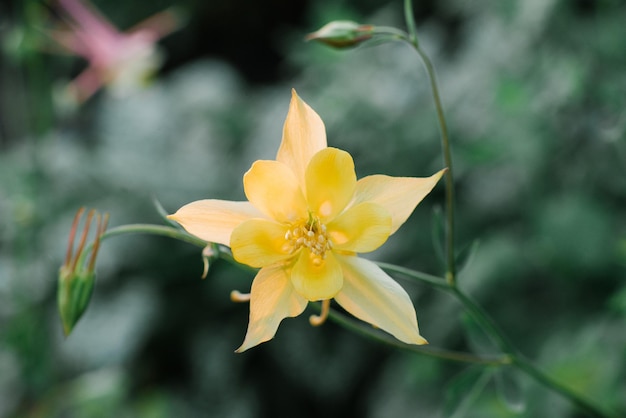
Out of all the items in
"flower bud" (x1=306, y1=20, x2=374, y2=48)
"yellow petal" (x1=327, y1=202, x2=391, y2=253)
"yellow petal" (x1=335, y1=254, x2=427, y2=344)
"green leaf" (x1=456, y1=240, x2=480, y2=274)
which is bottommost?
"green leaf" (x1=456, y1=240, x2=480, y2=274)

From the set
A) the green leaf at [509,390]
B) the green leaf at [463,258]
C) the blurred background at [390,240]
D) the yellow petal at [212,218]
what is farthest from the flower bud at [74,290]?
the blurred background at [390,240]

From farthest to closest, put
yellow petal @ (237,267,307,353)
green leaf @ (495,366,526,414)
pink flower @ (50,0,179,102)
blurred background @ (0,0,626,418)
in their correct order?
pink flower @ (50,0,179,102)
blurred background @ (0,0,626,418)
green leaf @ (495,366,526,414)
yellow petal @ (237,267,307,353)

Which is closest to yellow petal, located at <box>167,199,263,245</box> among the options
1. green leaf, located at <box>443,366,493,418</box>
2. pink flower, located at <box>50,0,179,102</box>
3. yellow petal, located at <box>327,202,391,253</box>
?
yellow petal, located at <box>327,202,391,253</box>

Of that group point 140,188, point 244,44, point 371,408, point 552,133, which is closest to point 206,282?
point 140,188

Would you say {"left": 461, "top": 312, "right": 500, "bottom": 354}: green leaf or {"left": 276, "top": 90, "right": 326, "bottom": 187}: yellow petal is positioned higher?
{"left": 276, "top": 90, "right": 326, "bottom": 187}: yellow petal

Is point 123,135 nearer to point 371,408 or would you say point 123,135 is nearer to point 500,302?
point 371,408

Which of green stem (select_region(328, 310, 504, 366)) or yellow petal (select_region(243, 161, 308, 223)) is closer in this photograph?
yellow petal (select_region(243, 161, 308, 223))

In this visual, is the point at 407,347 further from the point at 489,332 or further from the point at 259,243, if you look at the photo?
the point at 259,243

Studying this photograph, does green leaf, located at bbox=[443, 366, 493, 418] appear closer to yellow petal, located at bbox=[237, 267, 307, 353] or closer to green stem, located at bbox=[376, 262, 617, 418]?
green stem, located at bbox=[376, 262, 617, 418]
